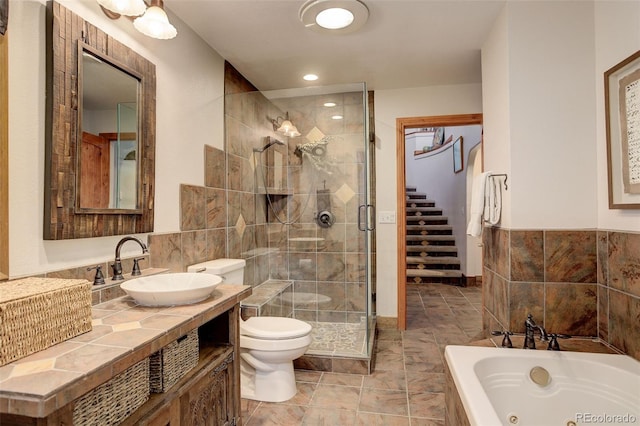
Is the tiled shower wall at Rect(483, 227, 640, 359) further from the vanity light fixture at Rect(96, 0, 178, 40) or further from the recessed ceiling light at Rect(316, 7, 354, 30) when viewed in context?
the vanity light fixture at Rect(96, 0, 178, 40)

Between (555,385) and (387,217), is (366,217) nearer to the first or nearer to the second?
(387,217)

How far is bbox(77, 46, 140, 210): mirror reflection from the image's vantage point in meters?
1.47

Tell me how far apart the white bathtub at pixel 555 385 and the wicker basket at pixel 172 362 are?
3.63 feet

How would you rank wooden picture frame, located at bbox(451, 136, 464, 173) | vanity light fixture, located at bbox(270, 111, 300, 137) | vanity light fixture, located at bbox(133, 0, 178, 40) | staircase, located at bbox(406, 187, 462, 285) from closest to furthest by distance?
vanity light fixture, located at bbox(133, 0, 178, 40), vanity light fixture, located at bbox(270, 111, 300, 137), staircase, located at bbox(406, 187, 462, 285), wooden picture frame, located at bbox(451, 136, 464, 173)

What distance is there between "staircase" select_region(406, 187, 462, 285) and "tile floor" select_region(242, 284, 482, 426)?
6.87 ft

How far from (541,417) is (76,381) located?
5.87 ft

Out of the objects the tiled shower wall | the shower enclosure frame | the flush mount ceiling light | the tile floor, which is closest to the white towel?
the tiled shower wall

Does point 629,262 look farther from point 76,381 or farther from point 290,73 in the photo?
point 290,73

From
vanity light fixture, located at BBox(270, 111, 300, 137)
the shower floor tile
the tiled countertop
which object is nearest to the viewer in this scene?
the tiled countertop

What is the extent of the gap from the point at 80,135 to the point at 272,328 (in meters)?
1.49

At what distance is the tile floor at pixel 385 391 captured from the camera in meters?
1.91

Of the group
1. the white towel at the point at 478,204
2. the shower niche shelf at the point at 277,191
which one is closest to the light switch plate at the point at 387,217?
the shower niche shelf at the point at 277,191

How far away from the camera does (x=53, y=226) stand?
4.33 feet

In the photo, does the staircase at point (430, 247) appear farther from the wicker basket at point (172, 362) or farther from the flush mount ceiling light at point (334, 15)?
the wicker basket at point (172, 362)
